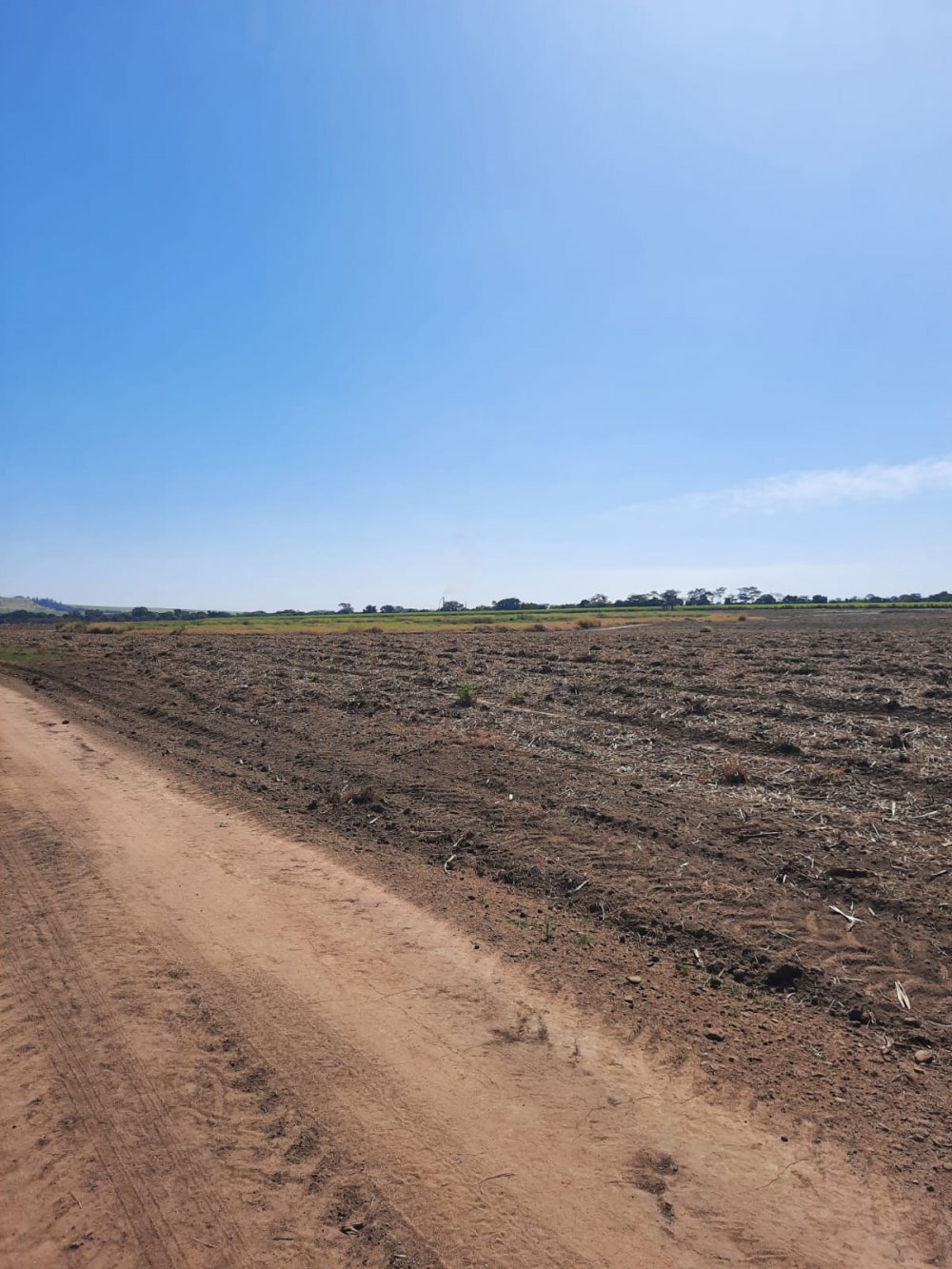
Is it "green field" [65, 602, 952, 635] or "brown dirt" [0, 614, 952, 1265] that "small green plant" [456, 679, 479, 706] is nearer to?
"brown dirt" [0, 614, 952, 1265]

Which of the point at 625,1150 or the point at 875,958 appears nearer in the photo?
the point at 625,1150

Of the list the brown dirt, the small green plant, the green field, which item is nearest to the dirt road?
the brown dirt

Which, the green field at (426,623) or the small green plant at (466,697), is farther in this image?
the green field at (426,623)

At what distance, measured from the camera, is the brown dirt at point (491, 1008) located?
10.9 feet

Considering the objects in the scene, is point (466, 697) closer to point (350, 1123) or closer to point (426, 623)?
point (350, 1123)

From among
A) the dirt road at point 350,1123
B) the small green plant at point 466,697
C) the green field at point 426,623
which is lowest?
the dirt road at point 350,1123

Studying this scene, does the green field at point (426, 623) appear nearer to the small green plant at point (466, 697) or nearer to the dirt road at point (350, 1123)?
the small green plant at point (466, 697)

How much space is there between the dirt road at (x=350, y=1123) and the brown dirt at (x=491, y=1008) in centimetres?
2

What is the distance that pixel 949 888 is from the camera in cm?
642

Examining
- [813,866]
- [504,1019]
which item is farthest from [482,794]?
[504,1019]

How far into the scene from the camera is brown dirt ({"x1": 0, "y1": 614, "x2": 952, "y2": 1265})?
3318mm

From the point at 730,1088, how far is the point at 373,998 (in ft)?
7.96

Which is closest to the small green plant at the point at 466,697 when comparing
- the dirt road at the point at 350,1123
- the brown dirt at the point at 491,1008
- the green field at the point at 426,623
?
the brown dirt at the point at 491,1008

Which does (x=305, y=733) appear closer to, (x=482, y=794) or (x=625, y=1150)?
(x=482, y=794)
